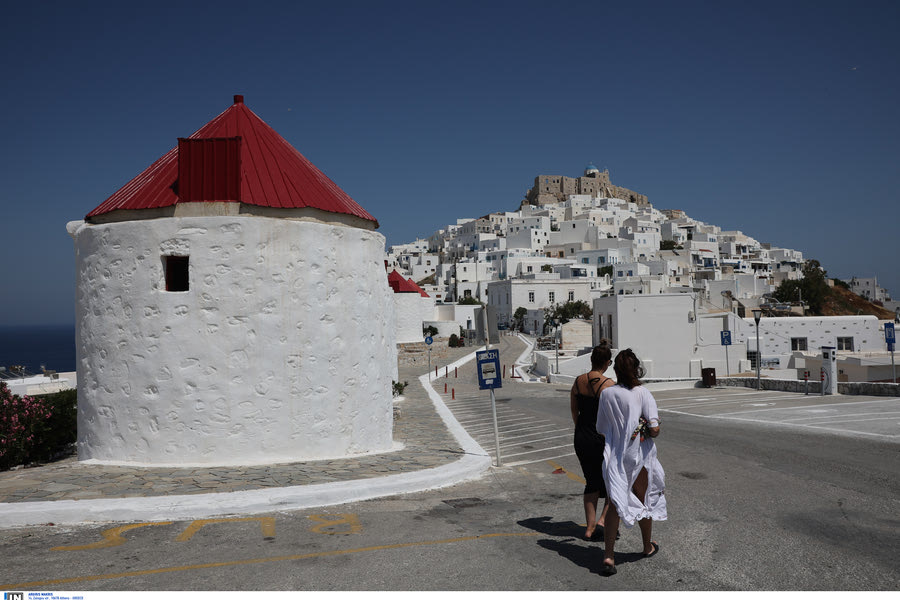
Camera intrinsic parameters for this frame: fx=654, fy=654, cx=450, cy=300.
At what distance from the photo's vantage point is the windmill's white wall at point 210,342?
9.36 meters

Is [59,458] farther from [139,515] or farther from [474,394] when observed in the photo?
[474,394]

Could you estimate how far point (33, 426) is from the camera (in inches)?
464

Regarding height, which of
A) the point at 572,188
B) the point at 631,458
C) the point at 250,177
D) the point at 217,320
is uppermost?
the point at 572,188

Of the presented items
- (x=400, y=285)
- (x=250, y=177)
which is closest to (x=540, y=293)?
(x=400, y=285)

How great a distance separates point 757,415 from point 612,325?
20.5m

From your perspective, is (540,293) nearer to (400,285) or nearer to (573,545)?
(400,285)

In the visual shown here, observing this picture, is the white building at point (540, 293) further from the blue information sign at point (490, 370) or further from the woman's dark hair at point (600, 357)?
the woman's dark hair at point (600, 357)

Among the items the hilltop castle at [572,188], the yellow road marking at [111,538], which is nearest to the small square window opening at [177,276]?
the yellow road marking at [111,538]

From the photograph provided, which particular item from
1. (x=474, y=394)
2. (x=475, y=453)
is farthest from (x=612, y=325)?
(x=475, y=453)

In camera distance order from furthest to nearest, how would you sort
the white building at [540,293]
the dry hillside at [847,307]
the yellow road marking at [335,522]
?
the white building at [540,293]
the dry hillside at [847,307]
the yellow road marking at [335,522]

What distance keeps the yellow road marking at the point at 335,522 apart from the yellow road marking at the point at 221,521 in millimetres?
425

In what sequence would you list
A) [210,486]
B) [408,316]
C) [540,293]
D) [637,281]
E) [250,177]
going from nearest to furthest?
[210,486] → [250,177] → [408,316] → [637,281] → [540,293]

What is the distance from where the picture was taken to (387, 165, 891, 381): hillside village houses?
121 ft

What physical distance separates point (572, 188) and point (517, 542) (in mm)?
173875
